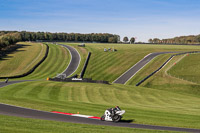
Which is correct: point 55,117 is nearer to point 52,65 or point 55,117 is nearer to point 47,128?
point 47,128

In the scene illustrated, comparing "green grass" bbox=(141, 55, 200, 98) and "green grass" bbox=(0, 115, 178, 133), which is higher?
"green grass" bbox=(0, 115, 178, 133)

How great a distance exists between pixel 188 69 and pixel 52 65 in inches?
2219

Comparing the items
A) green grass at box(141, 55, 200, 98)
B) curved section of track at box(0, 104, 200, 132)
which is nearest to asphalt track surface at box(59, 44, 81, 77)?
green grass at box(141, 55, 200, 98)

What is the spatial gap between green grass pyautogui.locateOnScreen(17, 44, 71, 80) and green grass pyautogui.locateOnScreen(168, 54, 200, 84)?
44.3 m

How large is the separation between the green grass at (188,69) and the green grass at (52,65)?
145ft

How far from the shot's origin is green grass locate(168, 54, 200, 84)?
7971 centimetres

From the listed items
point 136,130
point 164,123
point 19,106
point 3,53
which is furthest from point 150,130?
point 3,53

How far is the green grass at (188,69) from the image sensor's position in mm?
79706

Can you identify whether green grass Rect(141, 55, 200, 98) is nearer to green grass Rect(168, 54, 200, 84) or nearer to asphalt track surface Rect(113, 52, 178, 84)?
green grass Rect(168, 54, 200, 84)

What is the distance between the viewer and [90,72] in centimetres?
9581

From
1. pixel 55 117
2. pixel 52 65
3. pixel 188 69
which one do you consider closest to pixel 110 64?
pixel 52 65

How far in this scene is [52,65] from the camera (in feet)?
359

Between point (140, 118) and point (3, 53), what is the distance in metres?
122

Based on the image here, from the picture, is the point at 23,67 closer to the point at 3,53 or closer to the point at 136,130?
the point at 3,53
